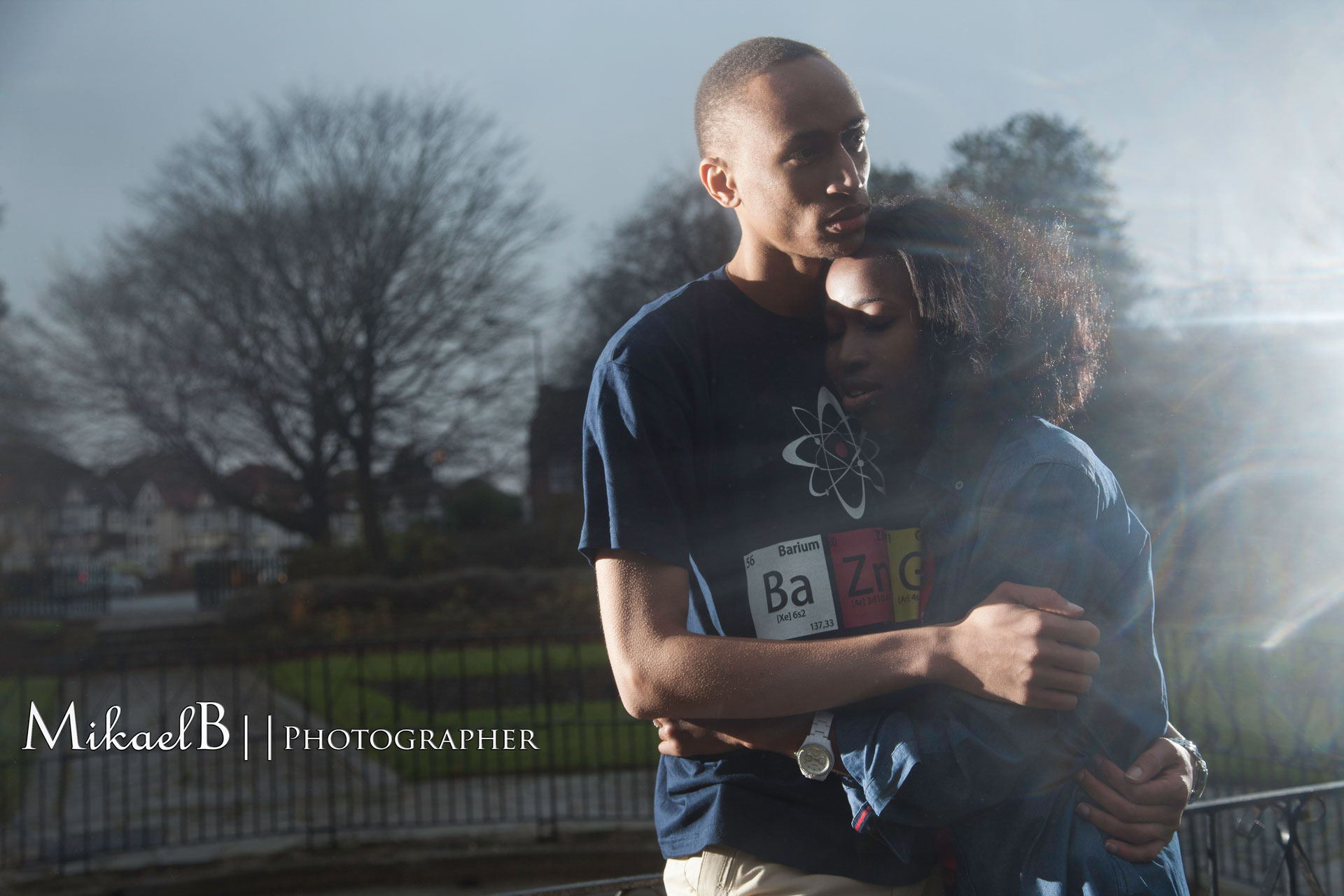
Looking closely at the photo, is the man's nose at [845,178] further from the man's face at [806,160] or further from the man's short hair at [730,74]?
the man's short hair at [730,74]

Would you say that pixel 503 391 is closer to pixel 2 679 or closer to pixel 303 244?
pixel 303 244

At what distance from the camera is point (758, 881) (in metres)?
1.64

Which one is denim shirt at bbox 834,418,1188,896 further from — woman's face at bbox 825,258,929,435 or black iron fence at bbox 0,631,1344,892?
black iron fence at bbox 0,631,1344,892

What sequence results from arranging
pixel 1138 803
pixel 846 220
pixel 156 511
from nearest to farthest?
pixel 1138 803 < pixel 846 220 < pixel 156 511

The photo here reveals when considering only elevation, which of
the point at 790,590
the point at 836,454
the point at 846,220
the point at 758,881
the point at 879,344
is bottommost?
the point at 758,881

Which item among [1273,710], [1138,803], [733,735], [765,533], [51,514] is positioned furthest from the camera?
[51,514]

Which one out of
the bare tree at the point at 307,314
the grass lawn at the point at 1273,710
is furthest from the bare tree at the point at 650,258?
the grass lawn at the point at 1273,710

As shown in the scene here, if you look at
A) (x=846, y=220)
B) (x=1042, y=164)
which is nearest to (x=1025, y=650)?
(x=846, y=220)

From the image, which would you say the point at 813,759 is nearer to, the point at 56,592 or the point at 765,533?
the point at 765,533

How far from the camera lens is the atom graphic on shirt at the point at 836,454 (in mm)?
1767

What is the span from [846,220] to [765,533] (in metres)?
0.63

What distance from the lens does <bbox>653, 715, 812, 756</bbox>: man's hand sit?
5.22 ft

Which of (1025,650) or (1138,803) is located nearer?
(1025,650)

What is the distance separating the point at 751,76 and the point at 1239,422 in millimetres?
9680
